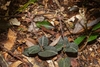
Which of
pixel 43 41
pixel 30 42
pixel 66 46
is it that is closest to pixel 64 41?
pixel 66 46

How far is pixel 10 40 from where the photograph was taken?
1.81 meters

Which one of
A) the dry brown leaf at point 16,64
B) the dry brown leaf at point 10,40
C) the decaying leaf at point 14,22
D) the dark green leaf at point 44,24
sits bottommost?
the dry brown leaf at point 16,64

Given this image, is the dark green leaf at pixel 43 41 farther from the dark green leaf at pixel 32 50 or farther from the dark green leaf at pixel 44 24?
the dark green leaf at pixel 44 24

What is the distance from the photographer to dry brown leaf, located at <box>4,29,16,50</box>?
5.83 ft

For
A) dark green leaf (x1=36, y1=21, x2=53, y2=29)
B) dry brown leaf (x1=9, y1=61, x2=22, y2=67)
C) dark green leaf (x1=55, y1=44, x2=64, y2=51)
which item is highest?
dark green leaf (x1=36, y1=21, x2=53, y2=29)

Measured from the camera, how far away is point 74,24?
1.94 metres

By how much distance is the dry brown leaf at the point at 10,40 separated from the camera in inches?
70.0

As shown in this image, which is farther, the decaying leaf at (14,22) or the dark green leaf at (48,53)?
the decaying leaf at (14,22)

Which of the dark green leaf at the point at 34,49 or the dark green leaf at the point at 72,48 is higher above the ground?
the dark green leaf at the point at 34,49

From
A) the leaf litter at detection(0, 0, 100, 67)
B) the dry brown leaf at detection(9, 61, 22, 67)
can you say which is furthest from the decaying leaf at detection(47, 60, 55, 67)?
the dry brown leaf at detection(9, 61, 22, 67)

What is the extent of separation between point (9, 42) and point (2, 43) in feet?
0.17

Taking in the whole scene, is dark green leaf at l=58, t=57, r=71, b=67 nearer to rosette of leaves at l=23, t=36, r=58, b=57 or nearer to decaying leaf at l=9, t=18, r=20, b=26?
rosette of leaves at l=23, t=36, r=58, b=57

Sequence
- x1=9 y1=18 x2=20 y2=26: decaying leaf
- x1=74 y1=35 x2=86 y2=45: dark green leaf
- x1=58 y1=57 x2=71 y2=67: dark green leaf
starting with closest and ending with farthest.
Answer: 1. x1=58 y1=57 x2=71 y2=67: dark green leaf
2. x1=74 y1=35 x2=86 y2=45: dark green leaf
3. x1=9 y1=18 x2=20 y2=26: decaying leaf

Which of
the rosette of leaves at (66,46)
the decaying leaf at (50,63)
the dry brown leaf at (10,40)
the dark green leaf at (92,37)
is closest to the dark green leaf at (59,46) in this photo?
the rosette of leaves at (66,46)
